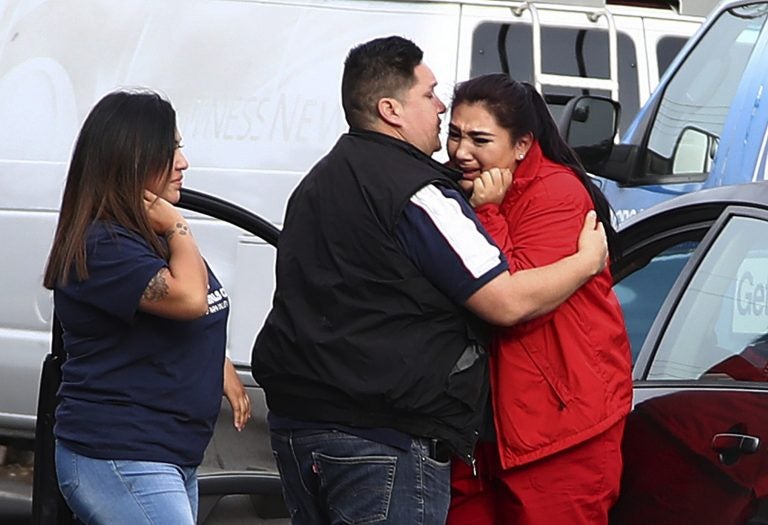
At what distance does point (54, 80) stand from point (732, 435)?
4043 millimetres

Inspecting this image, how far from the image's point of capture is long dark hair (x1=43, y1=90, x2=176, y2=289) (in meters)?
3.72

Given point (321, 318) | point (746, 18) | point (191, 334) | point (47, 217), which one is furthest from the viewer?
point (47, 217)

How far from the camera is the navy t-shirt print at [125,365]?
3.66 meters

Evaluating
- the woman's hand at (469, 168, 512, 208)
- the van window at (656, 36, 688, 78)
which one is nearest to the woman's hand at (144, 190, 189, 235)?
the woman's hand at (469, 168, 512, 208)

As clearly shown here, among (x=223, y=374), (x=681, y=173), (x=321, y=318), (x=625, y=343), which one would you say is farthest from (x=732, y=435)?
(x=681, y=173)

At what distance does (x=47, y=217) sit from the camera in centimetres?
678

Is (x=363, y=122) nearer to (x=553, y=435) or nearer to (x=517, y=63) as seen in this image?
(x=553, y=435)

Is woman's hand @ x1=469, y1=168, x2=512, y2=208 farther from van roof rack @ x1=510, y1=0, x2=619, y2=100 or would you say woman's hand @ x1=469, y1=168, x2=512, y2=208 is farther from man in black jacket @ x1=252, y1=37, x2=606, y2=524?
van roof rack @ x1=510, y1=0, x2=619, y2=100

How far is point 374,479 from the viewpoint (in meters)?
3.48

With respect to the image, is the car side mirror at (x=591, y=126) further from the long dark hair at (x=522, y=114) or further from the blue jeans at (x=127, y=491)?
the blue jeans at (x=127, y=491)

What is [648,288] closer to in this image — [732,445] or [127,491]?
[732,445]

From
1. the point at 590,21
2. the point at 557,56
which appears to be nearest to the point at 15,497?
the point at 557,56

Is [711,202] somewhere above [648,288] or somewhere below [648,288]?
above

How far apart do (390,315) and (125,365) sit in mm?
627
